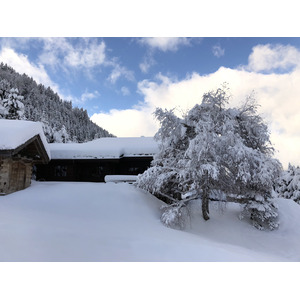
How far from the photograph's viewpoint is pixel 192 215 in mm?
10734

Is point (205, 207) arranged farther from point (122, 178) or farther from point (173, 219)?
point (122, 178)

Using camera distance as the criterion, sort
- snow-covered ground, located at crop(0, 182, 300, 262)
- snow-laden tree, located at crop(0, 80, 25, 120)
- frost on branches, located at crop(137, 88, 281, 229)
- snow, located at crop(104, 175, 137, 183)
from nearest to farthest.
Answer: snow-covered ground, located at crop(0, 182, 300, 262) → frost on branches, located at crop(137, 88, 281, 229) → snow, located at crop(104, 175, 137, 183) → snow-laden tree, located at crop(0, 80, 25, 120)

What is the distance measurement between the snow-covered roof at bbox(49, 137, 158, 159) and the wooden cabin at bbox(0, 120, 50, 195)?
4.29 meters

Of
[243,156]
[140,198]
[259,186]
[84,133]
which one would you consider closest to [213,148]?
[243,156]

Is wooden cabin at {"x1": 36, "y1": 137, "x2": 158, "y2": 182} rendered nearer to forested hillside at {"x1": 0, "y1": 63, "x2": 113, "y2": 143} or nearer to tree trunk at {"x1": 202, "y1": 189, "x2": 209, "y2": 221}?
tree trunk at {"x1": 202, "y1": 189, "x2": 209, "y2": 221}

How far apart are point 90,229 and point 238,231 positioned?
23.0 feet

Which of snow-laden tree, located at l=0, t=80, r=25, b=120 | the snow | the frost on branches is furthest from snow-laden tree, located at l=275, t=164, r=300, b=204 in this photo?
snow-laden tree, located at l=0, t=80, r=25, b=120

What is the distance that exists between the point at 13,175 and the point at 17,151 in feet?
6.14

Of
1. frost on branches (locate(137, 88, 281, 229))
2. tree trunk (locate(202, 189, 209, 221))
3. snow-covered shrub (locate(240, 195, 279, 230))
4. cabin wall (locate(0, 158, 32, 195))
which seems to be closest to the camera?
frost on branches (locate(137, 88, 281, 229))

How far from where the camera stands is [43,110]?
195ft

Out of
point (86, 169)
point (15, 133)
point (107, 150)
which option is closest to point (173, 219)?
point (15, 133)

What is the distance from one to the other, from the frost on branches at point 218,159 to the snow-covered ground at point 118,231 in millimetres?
978

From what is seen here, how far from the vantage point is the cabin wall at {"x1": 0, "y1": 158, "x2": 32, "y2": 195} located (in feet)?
35.6

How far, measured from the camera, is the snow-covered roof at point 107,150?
16594 mm
